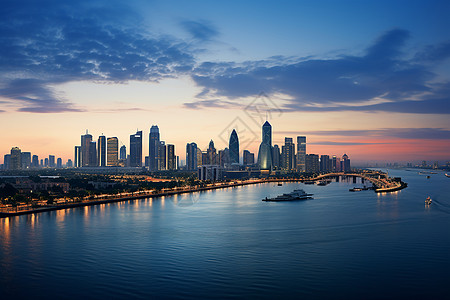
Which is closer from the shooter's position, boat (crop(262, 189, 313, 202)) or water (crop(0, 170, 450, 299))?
water (crop(0, 170, 450, 299))

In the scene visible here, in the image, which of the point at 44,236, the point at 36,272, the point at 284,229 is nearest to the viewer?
the point at 36,272

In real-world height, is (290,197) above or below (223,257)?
below

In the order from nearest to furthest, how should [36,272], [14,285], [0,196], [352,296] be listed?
[352,296], [14,285], [36,272], [0,196]

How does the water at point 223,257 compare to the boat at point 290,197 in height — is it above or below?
above

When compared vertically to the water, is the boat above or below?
below

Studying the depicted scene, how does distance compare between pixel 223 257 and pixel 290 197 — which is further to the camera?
pixel 290 197

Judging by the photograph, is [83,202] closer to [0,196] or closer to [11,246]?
[0,196]

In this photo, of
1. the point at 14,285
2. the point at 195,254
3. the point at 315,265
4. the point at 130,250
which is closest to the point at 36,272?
the point at 14,285

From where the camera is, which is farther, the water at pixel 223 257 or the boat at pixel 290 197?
the boat at pixel 290 197
